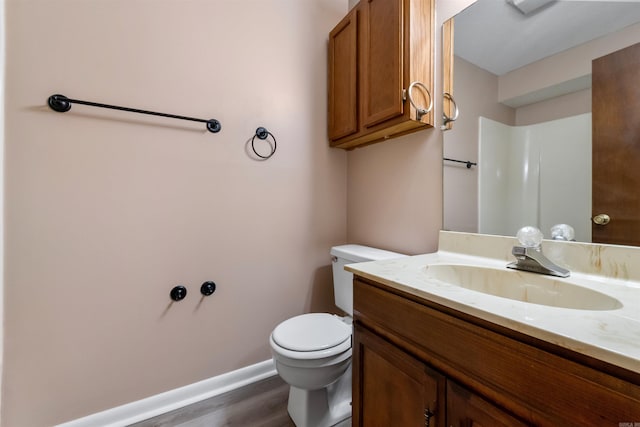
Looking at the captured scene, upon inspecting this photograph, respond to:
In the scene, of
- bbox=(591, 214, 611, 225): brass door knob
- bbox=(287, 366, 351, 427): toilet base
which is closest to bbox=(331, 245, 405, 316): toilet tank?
bbox=(287, 366, 351, 427): toilet base

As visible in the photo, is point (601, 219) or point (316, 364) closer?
point (601, 219)

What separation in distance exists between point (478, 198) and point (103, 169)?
168 cm

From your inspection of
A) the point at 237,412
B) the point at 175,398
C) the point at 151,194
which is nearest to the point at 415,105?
the point at 151,194

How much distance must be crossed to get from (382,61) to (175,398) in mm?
1981

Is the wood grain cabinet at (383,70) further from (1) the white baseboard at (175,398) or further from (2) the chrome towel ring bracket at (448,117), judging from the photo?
(1) the white baseboard at (175,398)

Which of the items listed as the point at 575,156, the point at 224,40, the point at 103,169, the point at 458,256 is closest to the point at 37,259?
the point at 103,169

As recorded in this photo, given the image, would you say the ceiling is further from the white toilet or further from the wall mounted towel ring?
the wall mounted towel ring

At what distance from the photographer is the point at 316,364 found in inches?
42.5

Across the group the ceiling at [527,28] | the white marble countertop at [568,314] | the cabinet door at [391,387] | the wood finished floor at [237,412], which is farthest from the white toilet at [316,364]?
the ceiling at [527,28]

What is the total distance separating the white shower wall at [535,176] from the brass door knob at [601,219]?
0.02 metres

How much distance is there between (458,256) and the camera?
115 centimetres

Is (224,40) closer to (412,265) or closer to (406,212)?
(406,212)

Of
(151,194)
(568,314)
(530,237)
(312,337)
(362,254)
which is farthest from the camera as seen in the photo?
(362,254)

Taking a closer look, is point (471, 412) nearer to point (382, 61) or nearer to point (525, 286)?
point (525, 286)
